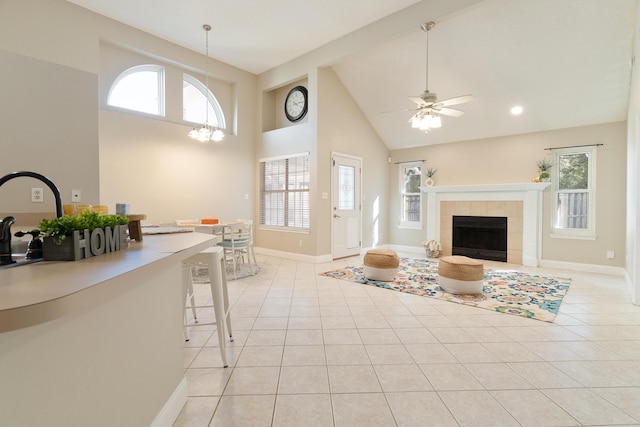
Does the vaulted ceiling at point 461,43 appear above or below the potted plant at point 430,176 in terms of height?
above

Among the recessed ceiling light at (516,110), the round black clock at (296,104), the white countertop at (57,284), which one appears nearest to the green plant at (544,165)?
the recessed ceiling light at (516,110)

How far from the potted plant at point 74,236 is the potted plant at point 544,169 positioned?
666cm

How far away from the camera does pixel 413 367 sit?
83.0 inches

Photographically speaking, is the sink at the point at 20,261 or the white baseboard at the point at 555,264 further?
the white baseboard at the point at 555,264

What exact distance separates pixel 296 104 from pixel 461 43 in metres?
3.24

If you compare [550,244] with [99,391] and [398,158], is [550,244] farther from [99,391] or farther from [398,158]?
[99,391]

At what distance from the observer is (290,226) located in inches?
243

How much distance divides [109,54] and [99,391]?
5466 millimetres

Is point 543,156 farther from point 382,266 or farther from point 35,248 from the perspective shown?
point 35,248

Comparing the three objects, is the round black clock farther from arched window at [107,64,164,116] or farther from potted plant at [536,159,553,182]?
potted plant at [536,159,553,182]

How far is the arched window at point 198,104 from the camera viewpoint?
18.8ft

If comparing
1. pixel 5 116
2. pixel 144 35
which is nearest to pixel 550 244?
pixel 5 116

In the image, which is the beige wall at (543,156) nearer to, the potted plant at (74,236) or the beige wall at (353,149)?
the beige wall at (353,149)

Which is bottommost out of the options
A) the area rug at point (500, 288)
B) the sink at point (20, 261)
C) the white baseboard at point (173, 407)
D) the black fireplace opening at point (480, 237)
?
the area rug at point (500, 288)
